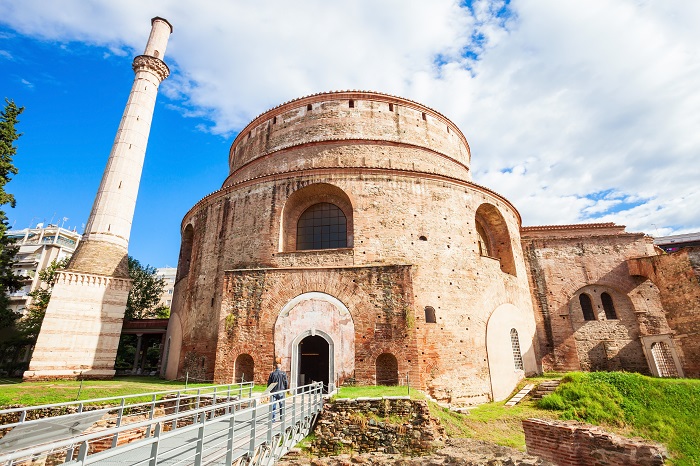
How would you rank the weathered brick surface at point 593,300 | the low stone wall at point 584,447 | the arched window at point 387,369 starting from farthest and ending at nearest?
the weathered brick surface at point 593,300, the arched window at point 387,369, the low stone wall at point 584,447

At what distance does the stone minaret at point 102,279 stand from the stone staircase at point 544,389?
17398 mm

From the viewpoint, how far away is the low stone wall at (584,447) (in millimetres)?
7121

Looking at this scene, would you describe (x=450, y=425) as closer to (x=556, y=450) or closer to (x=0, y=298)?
(x=556, y=450)

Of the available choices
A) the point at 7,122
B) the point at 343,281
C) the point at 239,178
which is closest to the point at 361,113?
the point at 239,178

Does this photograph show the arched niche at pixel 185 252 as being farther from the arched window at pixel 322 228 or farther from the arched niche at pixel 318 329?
the arched niche at pixel 318 329

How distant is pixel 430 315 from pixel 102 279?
48.9 feet

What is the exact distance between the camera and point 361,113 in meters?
17.9

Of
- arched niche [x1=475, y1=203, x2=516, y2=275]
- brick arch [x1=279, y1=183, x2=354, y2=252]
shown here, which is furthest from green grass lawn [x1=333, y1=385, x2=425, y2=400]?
arched niche [x1=475, y1=203, x2=516, y2=275]

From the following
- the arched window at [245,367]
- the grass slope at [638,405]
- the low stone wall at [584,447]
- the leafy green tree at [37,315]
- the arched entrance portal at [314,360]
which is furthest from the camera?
the leafy green tree at [37,315]

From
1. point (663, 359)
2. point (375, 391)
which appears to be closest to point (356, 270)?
point (375, 391)

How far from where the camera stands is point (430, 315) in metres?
12.7

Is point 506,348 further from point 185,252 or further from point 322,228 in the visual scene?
point 185,252

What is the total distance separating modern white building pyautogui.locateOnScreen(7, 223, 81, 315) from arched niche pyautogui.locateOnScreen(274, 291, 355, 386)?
120ft

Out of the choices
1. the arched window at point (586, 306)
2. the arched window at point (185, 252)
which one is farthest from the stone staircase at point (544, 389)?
the arched window at point (185, 252)
